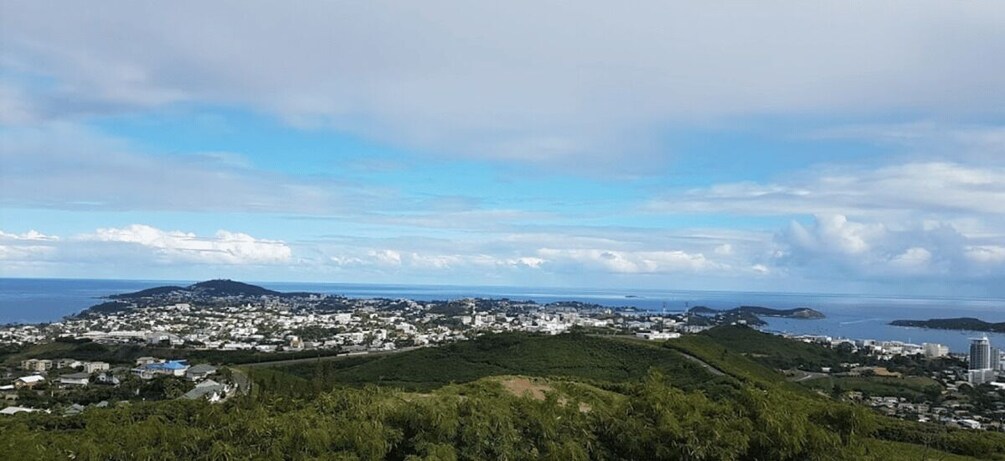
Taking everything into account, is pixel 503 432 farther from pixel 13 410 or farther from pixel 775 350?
pixel 775 350

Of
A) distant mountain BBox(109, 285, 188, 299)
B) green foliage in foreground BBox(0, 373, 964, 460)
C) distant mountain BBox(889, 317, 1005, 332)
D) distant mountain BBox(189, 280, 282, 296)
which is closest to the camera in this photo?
green foliage in foreground BBox(0, 373, 964, 460)

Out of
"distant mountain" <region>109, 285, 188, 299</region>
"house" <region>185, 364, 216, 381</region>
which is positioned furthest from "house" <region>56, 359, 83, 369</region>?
"distant mountain" <region>109, 285, 188, 299</region>

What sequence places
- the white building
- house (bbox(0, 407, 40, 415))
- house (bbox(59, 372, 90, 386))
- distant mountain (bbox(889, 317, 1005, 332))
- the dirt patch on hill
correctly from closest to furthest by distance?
the dirt patch on hill → house (bbox(0, 407, 40, 415)) → house (bbox(59, 372, 90, 386)) → the white building → distant mountain (bbox(889, 317, 1005, 332))

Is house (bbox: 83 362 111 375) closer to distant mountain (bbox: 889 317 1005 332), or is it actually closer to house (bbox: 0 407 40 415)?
house (bbox: 0 407 40 415)

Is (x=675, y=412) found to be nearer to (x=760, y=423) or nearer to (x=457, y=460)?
(x=760, y=423)

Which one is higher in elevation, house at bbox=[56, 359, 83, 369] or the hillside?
the hillside

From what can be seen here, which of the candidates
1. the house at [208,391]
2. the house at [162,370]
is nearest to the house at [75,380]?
the house at [162,370]

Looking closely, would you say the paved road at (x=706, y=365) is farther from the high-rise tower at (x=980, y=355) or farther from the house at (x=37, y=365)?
the house at (x=37, y=365)
